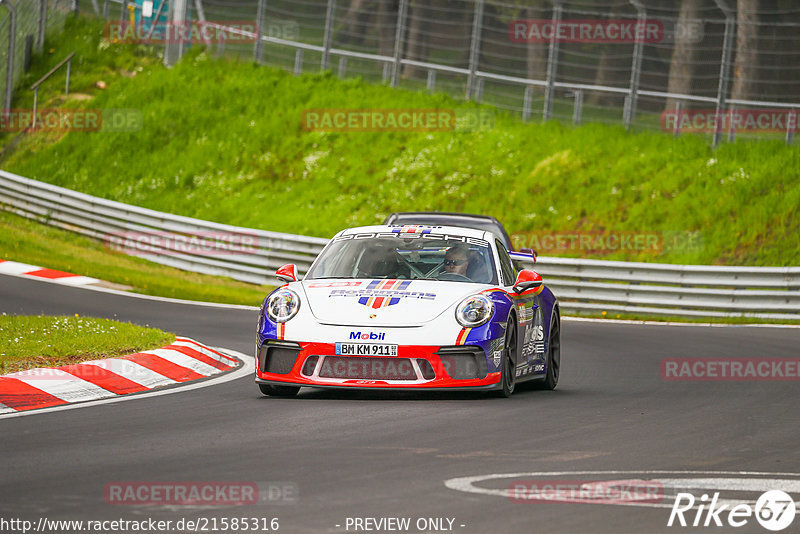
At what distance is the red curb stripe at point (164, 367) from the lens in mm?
10922

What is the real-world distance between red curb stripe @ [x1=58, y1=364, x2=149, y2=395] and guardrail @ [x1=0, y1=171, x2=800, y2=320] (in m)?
13.7

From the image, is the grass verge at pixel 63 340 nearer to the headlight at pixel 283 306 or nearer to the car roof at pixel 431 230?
the headlight at pixel 283 306

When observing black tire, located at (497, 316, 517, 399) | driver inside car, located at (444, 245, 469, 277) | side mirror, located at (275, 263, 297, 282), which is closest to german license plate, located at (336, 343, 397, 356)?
black tire, located at (497, 316, 517, 399)

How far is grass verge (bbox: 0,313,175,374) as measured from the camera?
10484 millimetres

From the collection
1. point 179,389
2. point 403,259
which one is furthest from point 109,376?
point 403,259

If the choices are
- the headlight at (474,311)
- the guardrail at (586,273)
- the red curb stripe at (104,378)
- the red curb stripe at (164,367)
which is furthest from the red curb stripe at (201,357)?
the guardrail at (586,273)

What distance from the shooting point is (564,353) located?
50.3ft

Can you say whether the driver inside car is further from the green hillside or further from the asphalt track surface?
the green hillside

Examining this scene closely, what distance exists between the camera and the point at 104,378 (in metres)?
10.2

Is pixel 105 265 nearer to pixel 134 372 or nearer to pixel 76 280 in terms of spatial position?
pixel 76 280

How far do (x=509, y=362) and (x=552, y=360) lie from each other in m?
1.55

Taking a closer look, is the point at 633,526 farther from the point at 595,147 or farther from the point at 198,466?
the point at 595,147

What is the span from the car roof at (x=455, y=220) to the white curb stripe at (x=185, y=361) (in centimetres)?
589

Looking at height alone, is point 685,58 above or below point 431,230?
above
